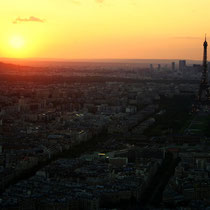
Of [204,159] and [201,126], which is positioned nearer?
[204,159]

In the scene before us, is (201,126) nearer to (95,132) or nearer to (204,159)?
(95,132)

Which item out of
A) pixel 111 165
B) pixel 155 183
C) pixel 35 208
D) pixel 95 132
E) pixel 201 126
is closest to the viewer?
pixel 35 208

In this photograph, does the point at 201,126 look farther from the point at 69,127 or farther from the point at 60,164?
the point at 60,164

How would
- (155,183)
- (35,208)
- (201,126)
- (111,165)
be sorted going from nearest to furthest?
(35,208) → (155,183) → (111,165) → (201,126)

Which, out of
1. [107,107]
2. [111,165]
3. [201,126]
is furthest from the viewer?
[107,107]

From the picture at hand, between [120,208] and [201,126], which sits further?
[201,126]

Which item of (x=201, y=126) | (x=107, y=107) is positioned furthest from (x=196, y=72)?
(x=201, y=126)

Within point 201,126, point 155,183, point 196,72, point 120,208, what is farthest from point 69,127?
point 196,72

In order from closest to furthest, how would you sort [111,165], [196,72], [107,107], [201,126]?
[111,165] < [201,126] < [107,107] < [196,72]

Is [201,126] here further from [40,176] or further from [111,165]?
[40,176]
